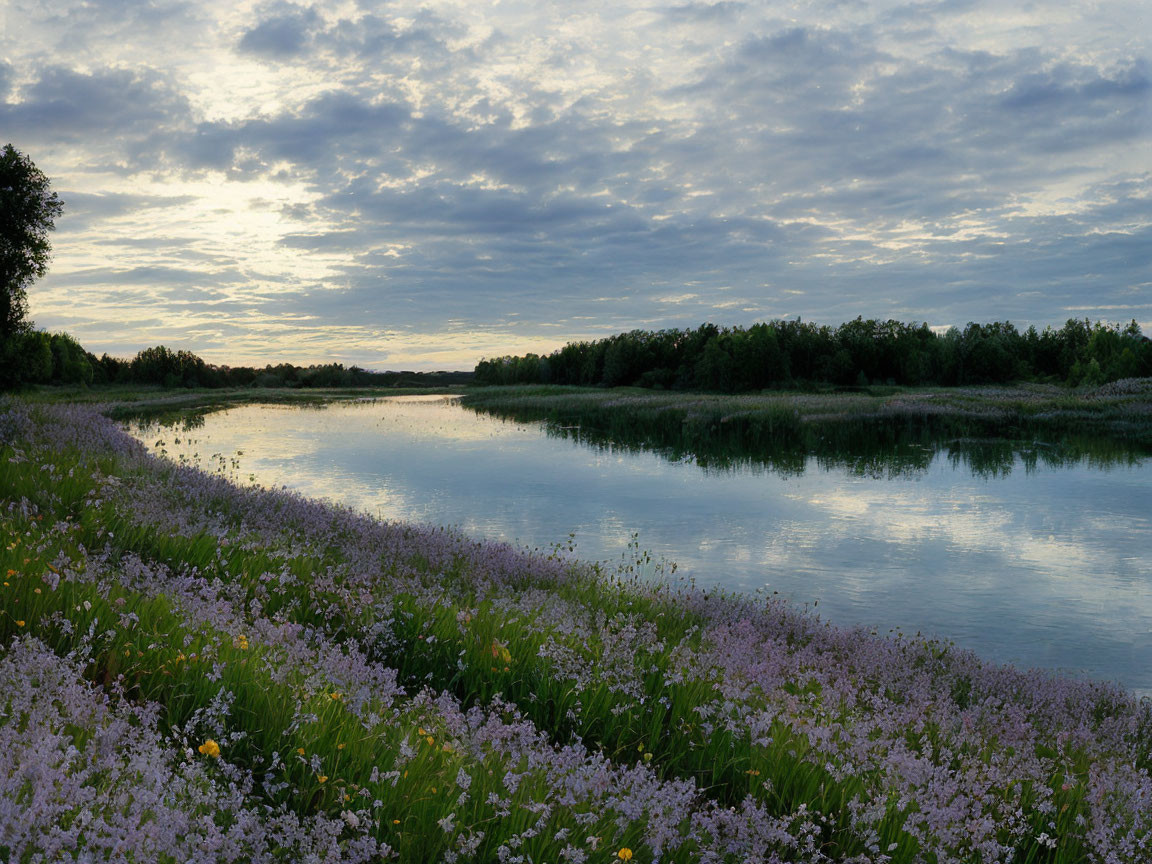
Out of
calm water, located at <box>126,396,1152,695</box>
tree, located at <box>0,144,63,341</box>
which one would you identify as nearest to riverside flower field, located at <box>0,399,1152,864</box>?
calm water, located at <box>126,396,1152,695</box>

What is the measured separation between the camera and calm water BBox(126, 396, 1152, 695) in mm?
10391

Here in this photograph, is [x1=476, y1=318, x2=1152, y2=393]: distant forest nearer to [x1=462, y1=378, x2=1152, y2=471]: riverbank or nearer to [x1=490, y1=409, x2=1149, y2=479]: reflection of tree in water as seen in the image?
[x1=462, y1=378, x2=1152, y2=471]: riverbank

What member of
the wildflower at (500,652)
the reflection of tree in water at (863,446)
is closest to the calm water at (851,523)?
the reflection of tree in water at (863,446)

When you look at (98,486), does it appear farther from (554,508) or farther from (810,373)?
(810,373)

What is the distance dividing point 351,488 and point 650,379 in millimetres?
113700

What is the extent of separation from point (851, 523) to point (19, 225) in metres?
42.0

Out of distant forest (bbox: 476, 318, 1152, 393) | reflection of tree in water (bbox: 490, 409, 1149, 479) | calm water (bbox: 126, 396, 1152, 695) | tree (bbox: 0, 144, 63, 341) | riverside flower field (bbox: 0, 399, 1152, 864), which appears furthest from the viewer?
distant forest (bbox: 476, 318, 1152, 393)

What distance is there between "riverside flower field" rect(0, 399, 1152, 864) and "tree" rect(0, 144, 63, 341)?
36.5m

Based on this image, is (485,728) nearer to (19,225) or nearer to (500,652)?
(500,652)

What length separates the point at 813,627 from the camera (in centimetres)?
948

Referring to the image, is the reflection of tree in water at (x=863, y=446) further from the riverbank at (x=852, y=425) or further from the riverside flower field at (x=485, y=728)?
the riverside flower field at (x=485, y=728)

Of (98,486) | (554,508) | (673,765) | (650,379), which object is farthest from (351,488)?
(650,379)

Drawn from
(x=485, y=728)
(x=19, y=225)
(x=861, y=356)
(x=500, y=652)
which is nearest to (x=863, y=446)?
(x=500, y=652)

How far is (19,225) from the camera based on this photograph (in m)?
37.6
